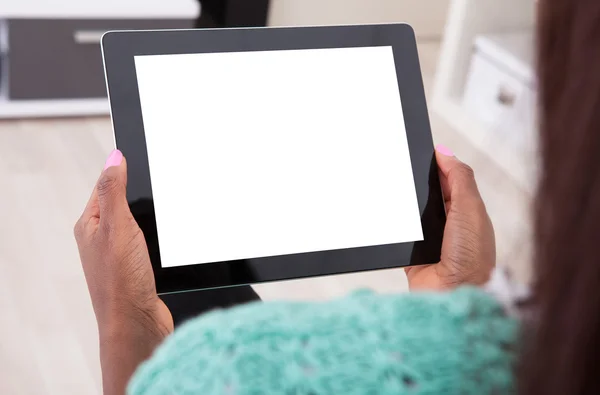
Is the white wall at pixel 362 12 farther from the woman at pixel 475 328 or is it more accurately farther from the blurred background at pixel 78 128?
the woman at pixel 475 328

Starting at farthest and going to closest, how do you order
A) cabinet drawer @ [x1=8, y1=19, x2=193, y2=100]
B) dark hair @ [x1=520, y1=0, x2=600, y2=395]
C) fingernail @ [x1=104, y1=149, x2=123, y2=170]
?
1. cabinet drawer @ [x1=8, y1=19, x2=193, y2=100]
2. fingernail @ [x1=104, y1=149, x2=123, y2=170]
3. dark hair @ [x1=520, y1=0, x2=600, y2=395]

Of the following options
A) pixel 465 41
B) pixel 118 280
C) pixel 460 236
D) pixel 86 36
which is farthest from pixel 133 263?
pixel 465 41

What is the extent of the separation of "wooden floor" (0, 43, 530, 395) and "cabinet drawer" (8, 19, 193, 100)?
0.09 meters

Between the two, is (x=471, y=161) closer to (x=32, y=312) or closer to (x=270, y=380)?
(x=32, y=312)

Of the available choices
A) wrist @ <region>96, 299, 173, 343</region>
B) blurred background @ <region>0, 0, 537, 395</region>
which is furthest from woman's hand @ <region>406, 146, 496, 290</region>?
blurred background @ <region>0, 0, 537, 395</region>

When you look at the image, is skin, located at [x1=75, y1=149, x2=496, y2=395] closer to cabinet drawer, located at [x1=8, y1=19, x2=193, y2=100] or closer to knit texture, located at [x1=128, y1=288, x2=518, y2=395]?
knit texture, located at [x1=128, y1=288, x2=518, y2=395]

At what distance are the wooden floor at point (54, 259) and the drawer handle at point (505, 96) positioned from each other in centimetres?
17

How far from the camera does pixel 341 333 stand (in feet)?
1.09

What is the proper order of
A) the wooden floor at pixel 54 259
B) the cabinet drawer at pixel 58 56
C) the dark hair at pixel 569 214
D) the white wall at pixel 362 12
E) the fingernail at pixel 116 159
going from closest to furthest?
the dark hair at pixel 569 214 → the fingernail at pixel 116 159 → the wooden floor at pixel 54 259 → the cabinet drawer at pixel 58 56 → the white wall at pixel 362 12

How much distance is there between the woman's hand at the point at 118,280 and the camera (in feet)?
1.99

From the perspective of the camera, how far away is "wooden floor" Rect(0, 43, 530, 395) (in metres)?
1.19

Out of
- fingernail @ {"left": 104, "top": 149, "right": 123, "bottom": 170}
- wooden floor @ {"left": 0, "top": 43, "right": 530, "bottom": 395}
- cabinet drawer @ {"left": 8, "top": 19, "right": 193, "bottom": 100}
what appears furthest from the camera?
cabinet drawer @ {"left": 8, "top": 19, "right": 193, "bottom": 100}

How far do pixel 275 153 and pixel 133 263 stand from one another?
0.17 m

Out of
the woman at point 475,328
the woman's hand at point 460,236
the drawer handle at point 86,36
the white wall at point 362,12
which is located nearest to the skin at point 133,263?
the woman's hand at point 460,236
